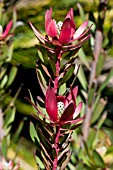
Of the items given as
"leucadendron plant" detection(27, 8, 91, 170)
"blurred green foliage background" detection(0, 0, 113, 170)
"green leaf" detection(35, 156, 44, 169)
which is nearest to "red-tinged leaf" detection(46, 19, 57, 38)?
"leucadendron plant" detection(27, 8, 91, 170)

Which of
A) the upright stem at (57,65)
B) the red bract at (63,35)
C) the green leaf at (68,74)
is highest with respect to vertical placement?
the red bract at (63,35)

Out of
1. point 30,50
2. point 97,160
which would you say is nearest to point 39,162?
point 97,160

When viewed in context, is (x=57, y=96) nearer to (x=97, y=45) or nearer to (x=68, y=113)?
(x=68, y=113)

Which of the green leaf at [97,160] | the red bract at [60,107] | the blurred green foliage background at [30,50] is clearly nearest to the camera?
the red bract at [60,107]

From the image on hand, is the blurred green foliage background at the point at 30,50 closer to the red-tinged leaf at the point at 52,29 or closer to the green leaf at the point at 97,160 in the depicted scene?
the green leaf at the point at 97,160

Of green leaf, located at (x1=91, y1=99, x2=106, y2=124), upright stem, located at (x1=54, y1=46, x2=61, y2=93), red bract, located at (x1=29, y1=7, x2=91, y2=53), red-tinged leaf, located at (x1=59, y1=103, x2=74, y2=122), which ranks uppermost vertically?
red bract, located at (x1=29, y1=7, x2=91, y2=53)

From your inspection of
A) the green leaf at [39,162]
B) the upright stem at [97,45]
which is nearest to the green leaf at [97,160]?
the upright stem at [97,45]

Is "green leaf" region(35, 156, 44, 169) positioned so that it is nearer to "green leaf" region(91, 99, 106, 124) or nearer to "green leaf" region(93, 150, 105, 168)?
"green leaf" region(93, 150, 105, 168)

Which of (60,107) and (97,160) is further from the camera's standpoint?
(97,160)
